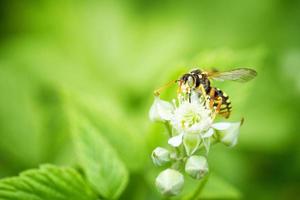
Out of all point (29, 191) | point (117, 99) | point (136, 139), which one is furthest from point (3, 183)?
point (117, 99)

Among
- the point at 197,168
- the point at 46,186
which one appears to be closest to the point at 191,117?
the point at 197,168

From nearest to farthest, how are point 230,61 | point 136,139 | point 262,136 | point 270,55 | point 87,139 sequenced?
point 87,139 → point 136,139 → point 230,61 → point 262,136 → point 270,55

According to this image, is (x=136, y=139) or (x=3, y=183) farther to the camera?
(x=136, y=139)

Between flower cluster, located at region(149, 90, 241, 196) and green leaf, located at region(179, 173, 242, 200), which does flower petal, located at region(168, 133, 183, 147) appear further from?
green leaf, located at region(179, 173, 242, 200)

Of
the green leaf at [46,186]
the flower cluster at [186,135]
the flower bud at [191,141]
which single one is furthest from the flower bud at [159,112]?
the green leaf at [46,186]

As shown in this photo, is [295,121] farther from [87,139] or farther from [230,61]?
[87,139]

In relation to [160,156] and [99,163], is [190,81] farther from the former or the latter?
[99,163]

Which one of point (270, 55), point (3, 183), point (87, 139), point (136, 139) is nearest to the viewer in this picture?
point (3, 183)

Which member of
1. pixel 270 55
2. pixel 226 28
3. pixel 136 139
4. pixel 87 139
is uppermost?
pixel 226 28
